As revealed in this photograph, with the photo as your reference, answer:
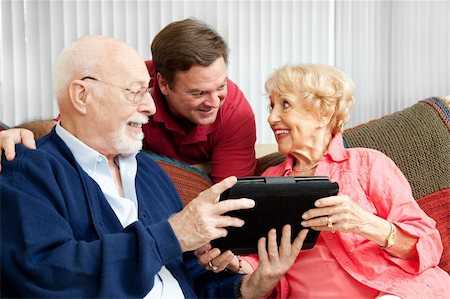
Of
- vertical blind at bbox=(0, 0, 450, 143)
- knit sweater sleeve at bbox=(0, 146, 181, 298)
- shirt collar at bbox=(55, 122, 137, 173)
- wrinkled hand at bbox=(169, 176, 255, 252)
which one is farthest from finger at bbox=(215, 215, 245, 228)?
vertical blind at bbox=(0, 0, 450, 143)

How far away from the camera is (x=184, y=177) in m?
2.26

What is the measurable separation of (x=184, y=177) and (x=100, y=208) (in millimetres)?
629

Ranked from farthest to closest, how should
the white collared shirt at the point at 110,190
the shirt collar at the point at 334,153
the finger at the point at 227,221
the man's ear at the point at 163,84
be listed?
the man's ear at the point at 163,84 → the shirt collar at the point at 334,153 → the white collared shirt at the point at 110,190 → the finger at the point at 227,221

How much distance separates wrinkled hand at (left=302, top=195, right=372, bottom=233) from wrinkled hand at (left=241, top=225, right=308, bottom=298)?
53 millimetres

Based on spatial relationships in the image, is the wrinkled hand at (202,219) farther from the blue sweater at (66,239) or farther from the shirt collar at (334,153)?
the shirt collar at (334,153)

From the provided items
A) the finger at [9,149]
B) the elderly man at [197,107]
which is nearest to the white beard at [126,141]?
the finger at [9,149]

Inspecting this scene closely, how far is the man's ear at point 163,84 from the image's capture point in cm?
229

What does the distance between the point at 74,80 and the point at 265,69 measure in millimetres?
2486

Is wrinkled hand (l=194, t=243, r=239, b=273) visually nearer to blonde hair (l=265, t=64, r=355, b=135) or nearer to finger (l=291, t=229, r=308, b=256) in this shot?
finger (l=291, t=229, r=308, b=256)

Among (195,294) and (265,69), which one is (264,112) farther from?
(195,294)

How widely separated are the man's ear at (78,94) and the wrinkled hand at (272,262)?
0.59 meters

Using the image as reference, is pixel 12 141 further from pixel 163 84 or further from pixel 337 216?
pixel 337 216

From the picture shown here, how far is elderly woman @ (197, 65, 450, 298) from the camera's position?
1.78 metres

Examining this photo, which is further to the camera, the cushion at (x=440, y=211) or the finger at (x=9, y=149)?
the cushion at (x=440, y=211)
